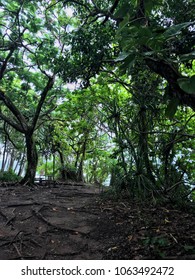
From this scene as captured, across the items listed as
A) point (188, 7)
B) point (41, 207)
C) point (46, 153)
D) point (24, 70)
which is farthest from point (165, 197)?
point (46, 153)

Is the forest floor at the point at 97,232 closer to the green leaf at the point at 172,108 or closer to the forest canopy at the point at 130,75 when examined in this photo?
the forest canopy at the point at 130,75

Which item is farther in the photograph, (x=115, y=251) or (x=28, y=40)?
(x=28, y=40)

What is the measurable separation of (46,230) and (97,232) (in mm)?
756

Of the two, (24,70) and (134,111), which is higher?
(24,70)

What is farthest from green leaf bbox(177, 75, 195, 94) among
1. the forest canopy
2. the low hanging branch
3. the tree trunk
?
the tree trunk

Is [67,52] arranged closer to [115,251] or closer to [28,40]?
[115,251]

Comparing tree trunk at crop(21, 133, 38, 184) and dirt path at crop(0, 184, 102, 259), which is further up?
tree trunk at crop(21, 133, 38, 184)

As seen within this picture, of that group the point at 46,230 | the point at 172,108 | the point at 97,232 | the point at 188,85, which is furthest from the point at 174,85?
the point at 46,230

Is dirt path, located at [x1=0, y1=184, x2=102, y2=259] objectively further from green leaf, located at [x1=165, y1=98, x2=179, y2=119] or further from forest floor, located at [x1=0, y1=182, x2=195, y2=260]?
green leaf, located at [x1=165, y1=98, x2=179, y2=119]

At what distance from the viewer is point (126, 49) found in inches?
72.2

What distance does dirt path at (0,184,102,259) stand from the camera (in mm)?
2885

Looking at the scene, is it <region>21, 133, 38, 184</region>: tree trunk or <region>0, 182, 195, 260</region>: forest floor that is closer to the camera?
<region>0, 182, 195, 260</region>: forest floor

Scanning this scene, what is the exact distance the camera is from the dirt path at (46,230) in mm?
2885
